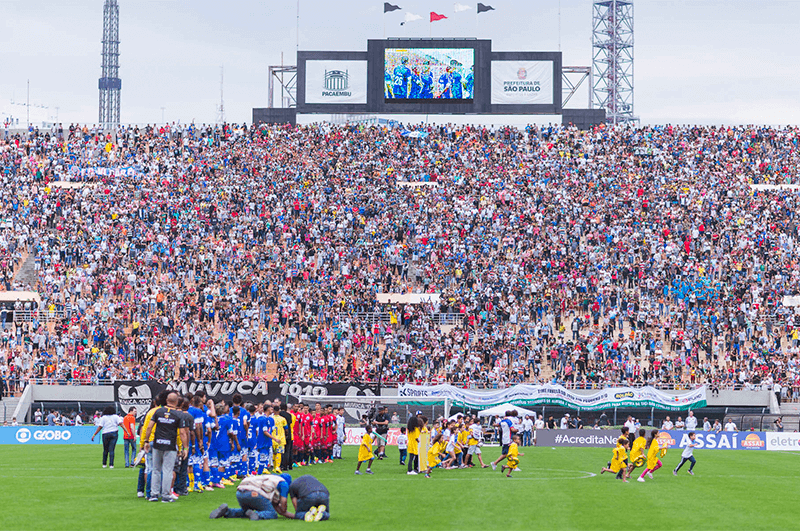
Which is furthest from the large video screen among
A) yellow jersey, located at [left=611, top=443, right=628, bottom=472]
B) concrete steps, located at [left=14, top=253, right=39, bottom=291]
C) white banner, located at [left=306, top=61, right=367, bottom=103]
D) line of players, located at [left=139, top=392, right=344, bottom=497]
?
yellow jersey, located at [left=611, top=443, right=628, bottom=472]

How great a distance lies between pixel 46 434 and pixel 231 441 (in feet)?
69.6

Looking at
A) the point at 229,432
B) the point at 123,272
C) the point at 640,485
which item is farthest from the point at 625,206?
the point at 229,432

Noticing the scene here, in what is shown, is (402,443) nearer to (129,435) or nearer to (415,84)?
(129,435)

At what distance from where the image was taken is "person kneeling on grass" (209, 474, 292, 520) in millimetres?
16500

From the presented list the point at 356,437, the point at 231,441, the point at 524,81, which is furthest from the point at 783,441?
the point at 524,81

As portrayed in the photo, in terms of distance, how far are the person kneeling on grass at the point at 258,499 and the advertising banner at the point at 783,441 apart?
27.9 metres

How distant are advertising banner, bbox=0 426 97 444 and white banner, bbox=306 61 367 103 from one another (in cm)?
3490

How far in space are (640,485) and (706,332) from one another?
25.9 metres

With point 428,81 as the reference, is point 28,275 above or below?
below

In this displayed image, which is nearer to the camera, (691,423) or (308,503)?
(308,503)

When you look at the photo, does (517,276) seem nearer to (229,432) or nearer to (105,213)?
(105,213)

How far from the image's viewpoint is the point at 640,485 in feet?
79.5

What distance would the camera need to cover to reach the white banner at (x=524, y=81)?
69562mm

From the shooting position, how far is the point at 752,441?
40188 mm
